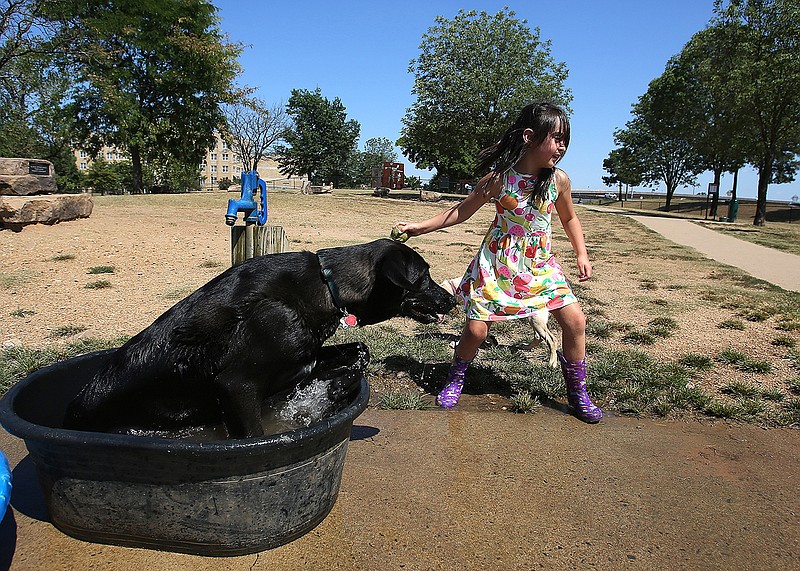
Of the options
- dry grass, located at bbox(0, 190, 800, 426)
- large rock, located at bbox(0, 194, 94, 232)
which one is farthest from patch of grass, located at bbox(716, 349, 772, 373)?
large rock, located at bbox(0, 194, 94, 232)

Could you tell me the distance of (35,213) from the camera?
35.2 ft

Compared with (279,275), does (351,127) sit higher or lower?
higher

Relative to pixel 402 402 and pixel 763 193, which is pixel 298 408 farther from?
pixel 763 193

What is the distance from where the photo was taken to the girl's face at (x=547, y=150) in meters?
3.53

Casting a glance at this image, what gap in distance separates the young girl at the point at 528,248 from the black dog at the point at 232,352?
106 cm

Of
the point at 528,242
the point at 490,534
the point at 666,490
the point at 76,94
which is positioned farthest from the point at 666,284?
the point at 76,94

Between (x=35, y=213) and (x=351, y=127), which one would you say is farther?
(x=351, y=127)

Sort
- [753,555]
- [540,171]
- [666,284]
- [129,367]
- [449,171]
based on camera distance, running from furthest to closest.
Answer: [449,171] < [666,284] < [540,171] < [129,367] < [753,555]

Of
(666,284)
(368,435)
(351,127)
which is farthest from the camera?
(351,127)

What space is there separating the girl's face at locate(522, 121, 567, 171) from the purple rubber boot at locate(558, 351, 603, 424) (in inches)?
51.3

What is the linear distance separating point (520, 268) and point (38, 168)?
11.4 m

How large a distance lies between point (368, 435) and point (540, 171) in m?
1.98

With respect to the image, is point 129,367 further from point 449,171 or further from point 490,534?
point 449,171

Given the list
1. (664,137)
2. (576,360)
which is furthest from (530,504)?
(664,137)
